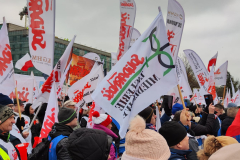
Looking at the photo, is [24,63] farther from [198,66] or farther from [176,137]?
[176,137]

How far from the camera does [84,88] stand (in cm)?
662

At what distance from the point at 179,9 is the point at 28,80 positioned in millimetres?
5712

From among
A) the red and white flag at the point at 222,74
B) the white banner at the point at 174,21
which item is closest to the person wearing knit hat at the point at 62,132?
the white banner at the point at 174,21

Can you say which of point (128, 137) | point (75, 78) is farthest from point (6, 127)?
point (75, 78)

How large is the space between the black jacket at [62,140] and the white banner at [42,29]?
6.58 feet

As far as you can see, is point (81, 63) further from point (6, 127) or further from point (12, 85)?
point (6, 127)

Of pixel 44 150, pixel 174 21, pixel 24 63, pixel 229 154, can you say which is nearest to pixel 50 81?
pixel 44 150

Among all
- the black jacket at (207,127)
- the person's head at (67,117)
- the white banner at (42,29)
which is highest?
the white banner at (42,29)

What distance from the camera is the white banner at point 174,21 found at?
467 centimetres

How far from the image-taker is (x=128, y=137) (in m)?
2.11

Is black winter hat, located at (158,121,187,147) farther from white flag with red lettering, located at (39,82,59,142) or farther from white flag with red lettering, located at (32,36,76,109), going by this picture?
white flag with red lettering, located at (32,36,76,109)

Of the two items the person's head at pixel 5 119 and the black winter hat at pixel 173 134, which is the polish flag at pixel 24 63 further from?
the black winter hat at pixel 173 134

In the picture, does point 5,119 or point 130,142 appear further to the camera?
point 5,119

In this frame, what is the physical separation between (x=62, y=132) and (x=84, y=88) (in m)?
3.31
